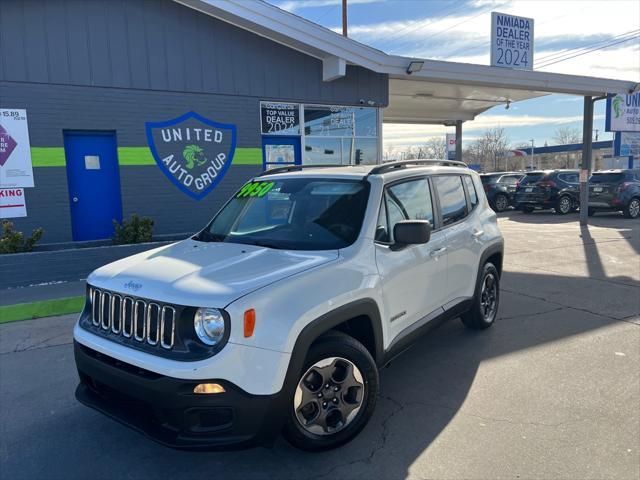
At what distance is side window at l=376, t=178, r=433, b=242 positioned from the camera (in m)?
3.75

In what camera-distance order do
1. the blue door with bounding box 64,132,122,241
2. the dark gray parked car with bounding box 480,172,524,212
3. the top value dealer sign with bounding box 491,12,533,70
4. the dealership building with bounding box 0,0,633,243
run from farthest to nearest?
the dark gray parked car with bounding box 480,172,524,212 → the top value dealer sign with bounding box 491,12,533,70 → the blue door with bounding box 64,132,122,241 → the dealership building with bounding box 0,0,633,243

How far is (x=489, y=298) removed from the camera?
5.50 metres

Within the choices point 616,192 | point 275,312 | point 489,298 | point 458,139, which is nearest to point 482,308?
point 489,298

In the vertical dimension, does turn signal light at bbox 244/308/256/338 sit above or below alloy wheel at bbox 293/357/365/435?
above

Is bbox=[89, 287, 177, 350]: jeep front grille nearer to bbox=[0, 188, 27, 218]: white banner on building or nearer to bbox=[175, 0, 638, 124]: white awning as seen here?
bbox=[0, 188, 27, 218]: white banner on building

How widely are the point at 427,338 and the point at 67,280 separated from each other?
6.15 m

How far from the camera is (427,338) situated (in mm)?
5207

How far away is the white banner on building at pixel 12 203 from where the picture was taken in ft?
29.6

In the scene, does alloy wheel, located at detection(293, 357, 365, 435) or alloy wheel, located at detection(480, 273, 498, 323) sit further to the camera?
alloy wheel, located at detection(480, 273, 498, 323)

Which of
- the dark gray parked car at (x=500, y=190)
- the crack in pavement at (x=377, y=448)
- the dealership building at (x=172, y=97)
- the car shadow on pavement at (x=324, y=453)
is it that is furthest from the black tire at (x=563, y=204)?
the crack in pavement at (x=377, y=448)

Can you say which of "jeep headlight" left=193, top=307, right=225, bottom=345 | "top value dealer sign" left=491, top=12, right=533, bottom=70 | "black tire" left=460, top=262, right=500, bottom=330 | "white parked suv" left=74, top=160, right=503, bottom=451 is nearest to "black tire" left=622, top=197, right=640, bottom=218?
"top value dealer sign" left=491, top=12, right=533, bottom=70

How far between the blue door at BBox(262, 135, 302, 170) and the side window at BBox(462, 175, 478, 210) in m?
6.55

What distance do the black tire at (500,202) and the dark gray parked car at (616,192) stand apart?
13.8 ft

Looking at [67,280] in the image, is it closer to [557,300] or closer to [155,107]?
[155,107]
